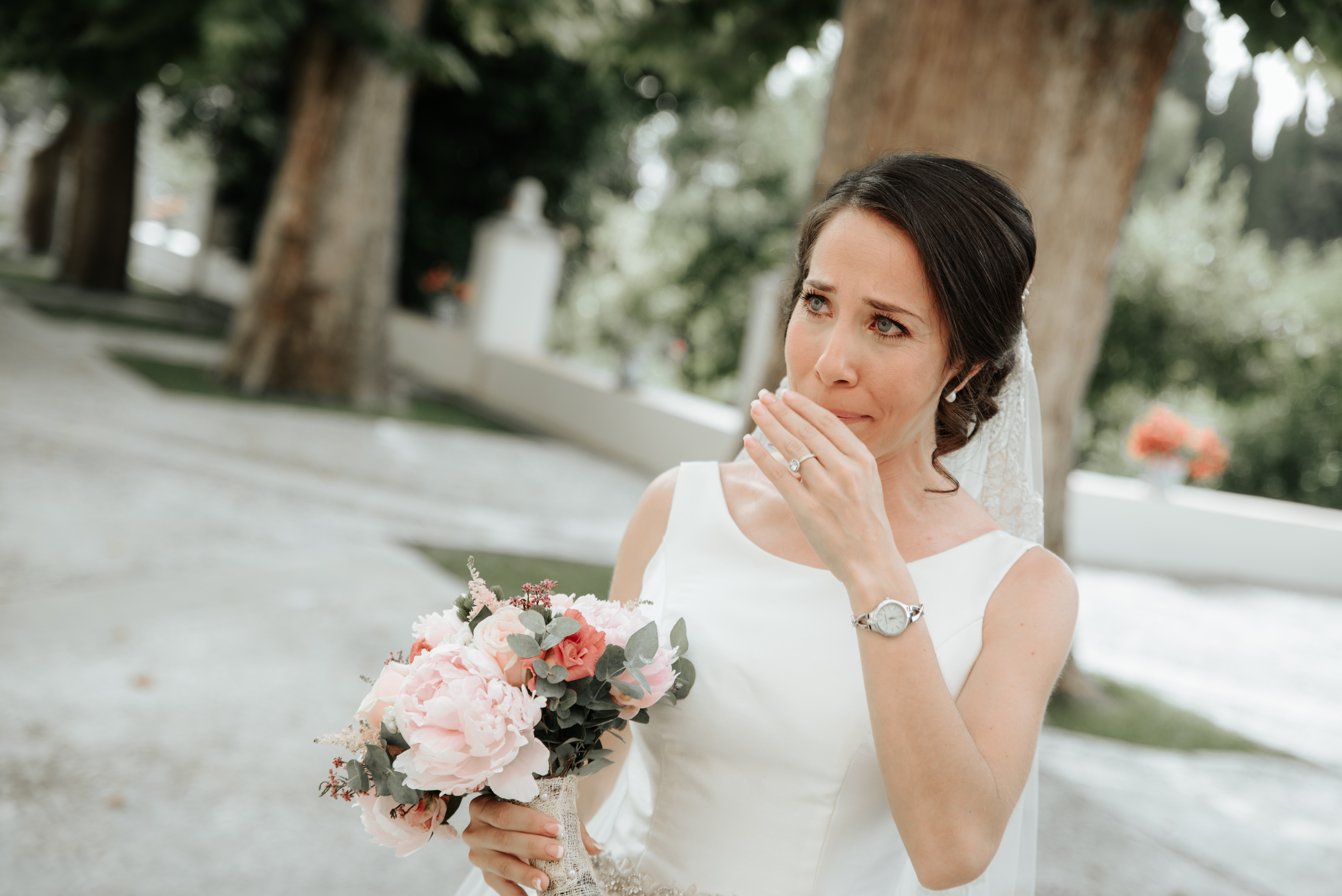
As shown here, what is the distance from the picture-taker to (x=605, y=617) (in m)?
1.56

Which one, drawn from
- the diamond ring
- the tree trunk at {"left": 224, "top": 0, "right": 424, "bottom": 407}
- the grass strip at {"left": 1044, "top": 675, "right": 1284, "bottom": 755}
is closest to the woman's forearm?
the diamond ring

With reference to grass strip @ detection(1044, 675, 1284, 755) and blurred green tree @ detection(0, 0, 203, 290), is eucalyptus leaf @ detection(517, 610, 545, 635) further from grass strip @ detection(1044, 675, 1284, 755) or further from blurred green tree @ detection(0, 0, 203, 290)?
blurred green tree @ detection(0, 0, 203, 290)

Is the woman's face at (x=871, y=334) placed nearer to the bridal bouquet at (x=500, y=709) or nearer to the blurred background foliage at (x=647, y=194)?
the bridal bouquet at (x=500, y=709)

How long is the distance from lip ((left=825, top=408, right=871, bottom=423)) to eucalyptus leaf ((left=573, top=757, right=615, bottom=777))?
2.06 feet

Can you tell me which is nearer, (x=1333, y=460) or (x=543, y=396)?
(x=543, y=396)

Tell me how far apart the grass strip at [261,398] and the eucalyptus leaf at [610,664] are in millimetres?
10493

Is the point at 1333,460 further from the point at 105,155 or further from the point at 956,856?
the point at 105,155

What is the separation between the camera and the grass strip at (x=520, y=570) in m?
6.36

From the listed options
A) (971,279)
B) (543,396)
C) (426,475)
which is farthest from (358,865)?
(543,396)

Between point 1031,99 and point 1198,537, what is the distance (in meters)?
7.74

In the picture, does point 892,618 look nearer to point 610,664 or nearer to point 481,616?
point 610,664

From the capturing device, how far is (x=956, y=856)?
1.49 metres

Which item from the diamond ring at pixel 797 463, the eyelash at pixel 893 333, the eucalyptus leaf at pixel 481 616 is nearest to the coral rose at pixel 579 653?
the eucalyptus leaf at pixel 481 616

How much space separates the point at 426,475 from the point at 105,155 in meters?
13.3
